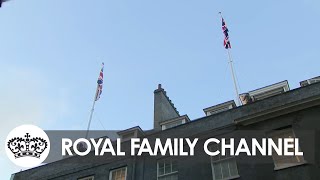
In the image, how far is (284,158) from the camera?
21109 mm

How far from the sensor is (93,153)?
27.8 m

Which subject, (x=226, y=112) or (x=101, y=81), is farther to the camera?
(x=101, y=81)

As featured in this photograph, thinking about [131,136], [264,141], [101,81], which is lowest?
[264,141]

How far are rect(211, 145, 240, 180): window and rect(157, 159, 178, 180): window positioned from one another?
2.43 metres

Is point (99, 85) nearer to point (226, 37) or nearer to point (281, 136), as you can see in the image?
point (226, 37)

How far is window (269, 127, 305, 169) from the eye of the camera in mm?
20609

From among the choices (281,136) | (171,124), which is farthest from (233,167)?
(171,124)

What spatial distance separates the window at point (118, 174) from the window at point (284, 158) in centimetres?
974

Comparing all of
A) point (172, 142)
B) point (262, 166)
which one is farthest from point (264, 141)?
point (172, 142)

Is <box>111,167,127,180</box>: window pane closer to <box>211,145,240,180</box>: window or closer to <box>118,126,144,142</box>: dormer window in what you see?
<box>118,126,144,142</box>: dormer window

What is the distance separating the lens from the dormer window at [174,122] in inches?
1083

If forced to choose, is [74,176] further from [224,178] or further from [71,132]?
[224,178]

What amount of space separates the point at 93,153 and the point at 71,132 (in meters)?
4.77

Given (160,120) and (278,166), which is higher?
(160,120)
